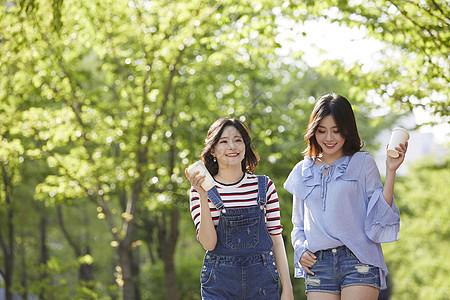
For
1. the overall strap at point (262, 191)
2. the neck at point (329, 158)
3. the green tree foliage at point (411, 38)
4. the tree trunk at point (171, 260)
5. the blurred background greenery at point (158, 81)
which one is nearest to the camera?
the overall strap at point (262, 191)

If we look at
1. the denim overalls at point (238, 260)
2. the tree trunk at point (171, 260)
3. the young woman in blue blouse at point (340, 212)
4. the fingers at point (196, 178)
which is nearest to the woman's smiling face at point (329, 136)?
the young woman in blue blouse at point (340, 212)

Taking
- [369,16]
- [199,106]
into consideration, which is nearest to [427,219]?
[199,106]

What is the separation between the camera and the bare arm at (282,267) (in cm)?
379

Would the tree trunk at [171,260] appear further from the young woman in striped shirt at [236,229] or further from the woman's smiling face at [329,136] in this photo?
the woman's smiling face at [329,136]

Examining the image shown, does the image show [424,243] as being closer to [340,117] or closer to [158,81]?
[158,81]

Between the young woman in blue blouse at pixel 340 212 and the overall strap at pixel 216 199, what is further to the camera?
the overall strap at pixel 216 199

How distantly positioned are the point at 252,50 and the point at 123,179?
13.4 ft

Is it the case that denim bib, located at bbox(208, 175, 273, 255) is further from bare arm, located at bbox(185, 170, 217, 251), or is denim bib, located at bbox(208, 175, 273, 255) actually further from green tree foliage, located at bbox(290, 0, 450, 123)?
green tree foliage, located at bbox(290, 0, 450, 123)

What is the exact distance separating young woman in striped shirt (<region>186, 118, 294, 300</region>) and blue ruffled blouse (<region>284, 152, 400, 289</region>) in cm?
20

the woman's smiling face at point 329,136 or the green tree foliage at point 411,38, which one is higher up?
the green tree foliage at point 411,38

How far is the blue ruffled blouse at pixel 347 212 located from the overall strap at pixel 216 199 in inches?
21.7

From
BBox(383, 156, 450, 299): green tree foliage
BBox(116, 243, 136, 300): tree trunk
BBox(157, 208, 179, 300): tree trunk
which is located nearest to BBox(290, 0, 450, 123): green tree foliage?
BBox(116, 243, 136, 300): tree trunk

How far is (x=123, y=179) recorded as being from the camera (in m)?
11.1

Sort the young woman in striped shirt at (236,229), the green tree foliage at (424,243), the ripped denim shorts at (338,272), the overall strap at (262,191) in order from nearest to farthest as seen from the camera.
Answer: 1. the ripped denim shorts at (338,272)
2. the young woman in striped shirt at (236,229)
3. the overall strap at (262,191)
4. the green tree foliage at (424,243)
